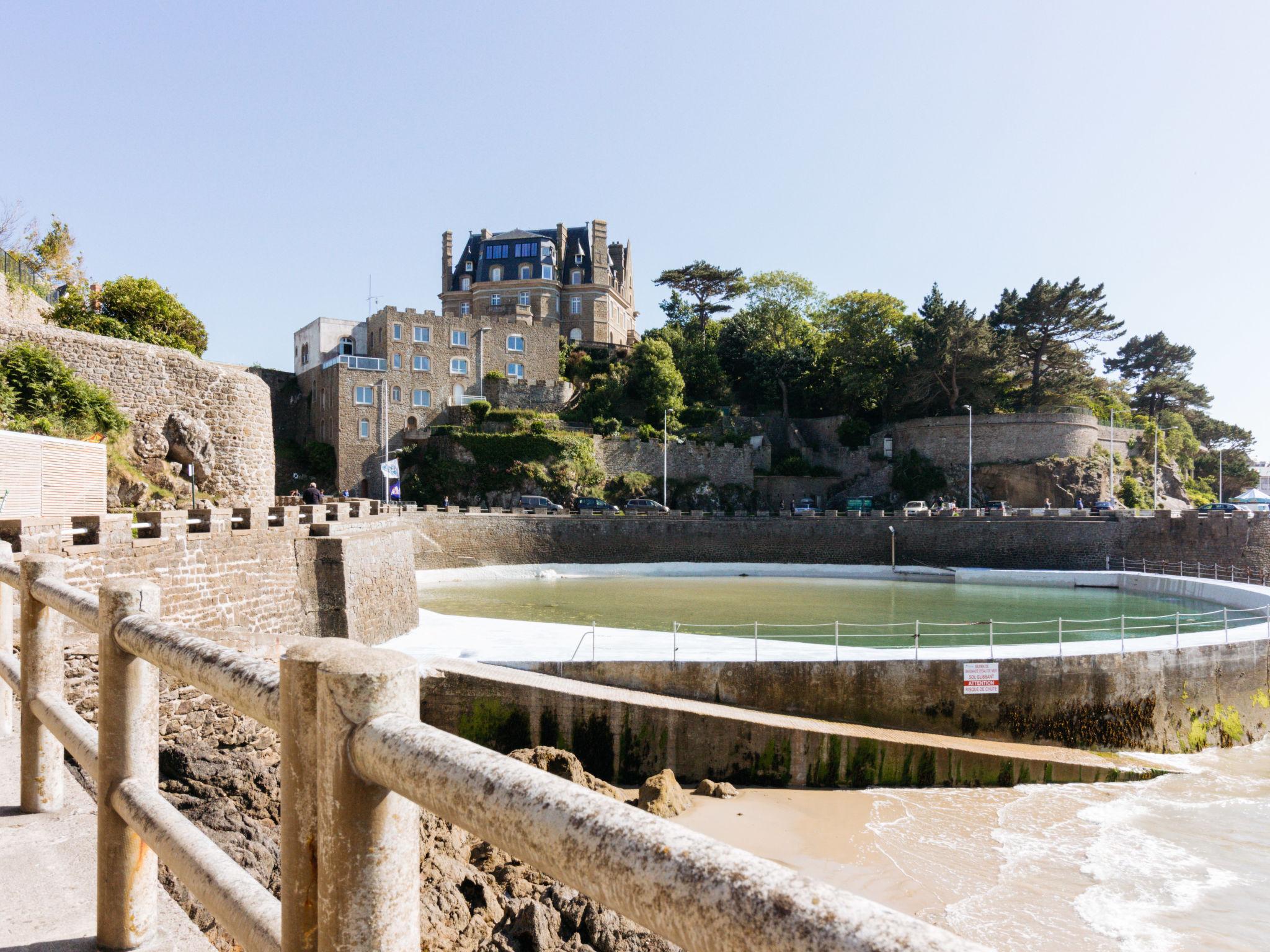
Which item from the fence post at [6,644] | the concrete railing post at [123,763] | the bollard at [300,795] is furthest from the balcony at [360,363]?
the bollard at [300,795]

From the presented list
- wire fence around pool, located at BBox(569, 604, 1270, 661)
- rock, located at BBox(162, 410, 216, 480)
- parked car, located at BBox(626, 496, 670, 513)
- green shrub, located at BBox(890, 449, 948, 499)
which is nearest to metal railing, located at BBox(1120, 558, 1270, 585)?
wire fence around pool, located at BBox(569, 604, 1270, 661)

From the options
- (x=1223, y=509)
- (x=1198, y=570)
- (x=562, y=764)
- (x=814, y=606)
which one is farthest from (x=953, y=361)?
(x=562, y=764)

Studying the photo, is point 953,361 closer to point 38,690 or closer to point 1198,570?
point 1198,570

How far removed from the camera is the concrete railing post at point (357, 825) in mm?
1318

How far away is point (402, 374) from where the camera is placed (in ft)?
171

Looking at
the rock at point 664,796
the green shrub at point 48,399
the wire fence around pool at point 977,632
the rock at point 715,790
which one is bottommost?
the rock at point 715,790

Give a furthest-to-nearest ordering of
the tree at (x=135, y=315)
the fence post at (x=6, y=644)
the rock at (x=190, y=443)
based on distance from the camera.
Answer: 1. the tree at (x=135, y=315)
2. the rock at (x=190, y=443)
3. the fence post at (x=6, y=644)

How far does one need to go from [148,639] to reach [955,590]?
122 ft

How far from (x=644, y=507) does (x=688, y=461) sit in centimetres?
818

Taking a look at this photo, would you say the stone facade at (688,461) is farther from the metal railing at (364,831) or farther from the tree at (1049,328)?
the metal railing at (364,831)

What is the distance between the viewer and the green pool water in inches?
944

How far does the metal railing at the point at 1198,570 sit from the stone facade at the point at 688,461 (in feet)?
74.6

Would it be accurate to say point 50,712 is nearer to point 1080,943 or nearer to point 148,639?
point 148,639

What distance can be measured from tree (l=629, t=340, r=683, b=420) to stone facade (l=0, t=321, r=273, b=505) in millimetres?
31578
